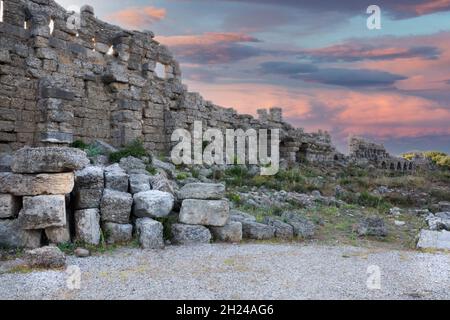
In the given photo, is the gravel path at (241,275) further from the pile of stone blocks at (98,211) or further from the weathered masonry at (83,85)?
the weathered masonry at (83,85)

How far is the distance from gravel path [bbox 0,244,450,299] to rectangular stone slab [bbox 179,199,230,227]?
0.61 meters

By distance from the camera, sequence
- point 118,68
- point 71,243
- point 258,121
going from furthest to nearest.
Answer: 1. point 258,121
2. point 118,68
3. point 71,243

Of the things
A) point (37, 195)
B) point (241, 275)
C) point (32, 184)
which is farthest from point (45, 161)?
point (241, 275)

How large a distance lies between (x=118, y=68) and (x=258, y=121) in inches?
386

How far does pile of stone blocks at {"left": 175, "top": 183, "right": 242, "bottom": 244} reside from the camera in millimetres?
8117

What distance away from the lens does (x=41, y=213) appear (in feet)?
23.7

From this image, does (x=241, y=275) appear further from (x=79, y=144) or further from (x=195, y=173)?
(x=79, y=144)

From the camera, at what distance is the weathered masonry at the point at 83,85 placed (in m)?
13.4

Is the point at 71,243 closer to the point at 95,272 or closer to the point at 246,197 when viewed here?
the point at 95,272

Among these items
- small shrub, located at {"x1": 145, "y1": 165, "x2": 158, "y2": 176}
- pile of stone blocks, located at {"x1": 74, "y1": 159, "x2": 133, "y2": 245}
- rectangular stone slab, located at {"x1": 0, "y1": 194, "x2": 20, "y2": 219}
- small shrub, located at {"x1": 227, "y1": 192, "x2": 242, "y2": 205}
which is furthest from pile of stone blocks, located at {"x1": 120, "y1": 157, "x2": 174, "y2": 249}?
small shrub, located at {"x1": 227, "y1": 192, "x2": 242, "y2": 205}

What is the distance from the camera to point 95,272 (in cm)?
608

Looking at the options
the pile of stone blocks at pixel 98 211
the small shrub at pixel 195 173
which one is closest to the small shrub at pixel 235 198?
the small shrub at pixel 195 173

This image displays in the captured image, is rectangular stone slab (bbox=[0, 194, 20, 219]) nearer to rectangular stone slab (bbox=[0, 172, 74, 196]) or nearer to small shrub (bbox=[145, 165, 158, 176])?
rectangular stone slab (bbox=[0, 172, 74, 196])

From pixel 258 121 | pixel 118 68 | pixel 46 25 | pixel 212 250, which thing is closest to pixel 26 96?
pixel 46 25
